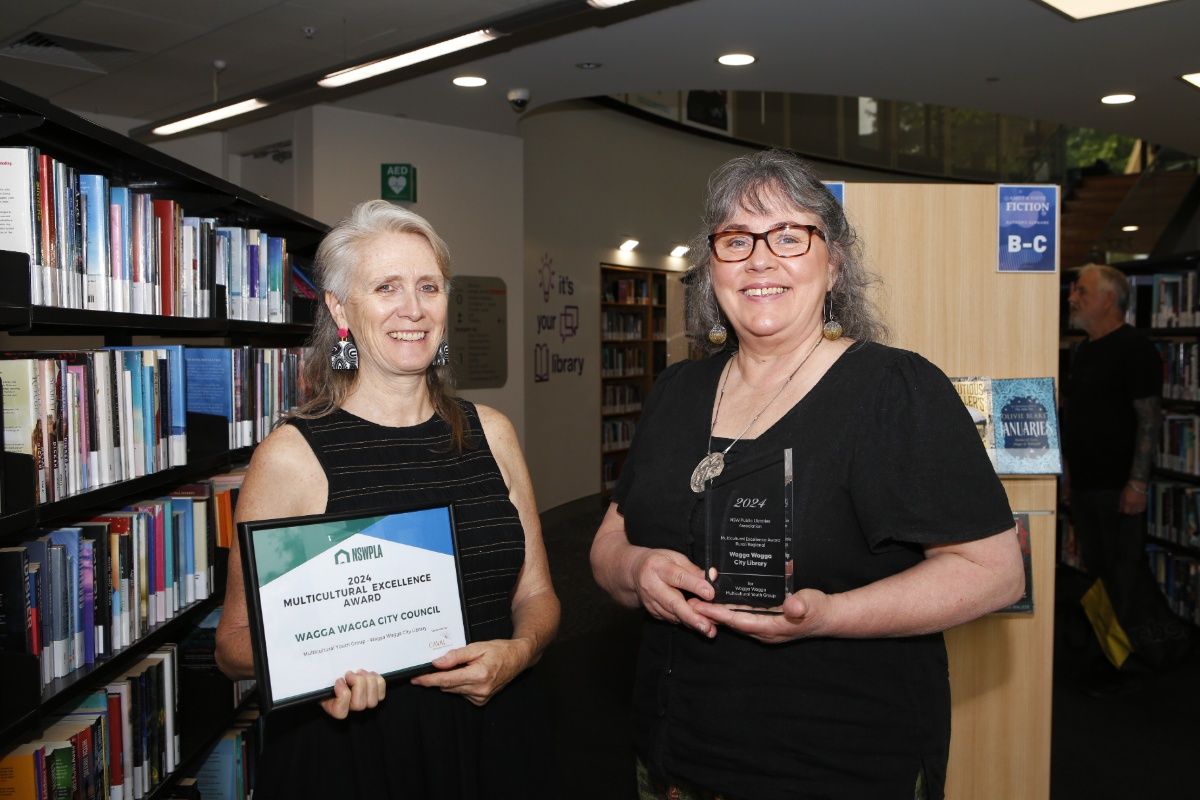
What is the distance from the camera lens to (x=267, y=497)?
5.41 feet

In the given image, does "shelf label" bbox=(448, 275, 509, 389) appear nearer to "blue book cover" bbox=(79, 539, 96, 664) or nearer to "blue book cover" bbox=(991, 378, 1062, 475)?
"blue book cover" bbox=(79, 539, 96, 664)

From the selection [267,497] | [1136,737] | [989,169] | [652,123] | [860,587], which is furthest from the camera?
[989,169]

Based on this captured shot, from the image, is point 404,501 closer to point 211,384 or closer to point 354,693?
point 354,693

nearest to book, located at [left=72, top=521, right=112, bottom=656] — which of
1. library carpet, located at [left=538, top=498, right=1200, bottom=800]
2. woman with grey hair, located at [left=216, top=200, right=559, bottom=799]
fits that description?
woman with grey hair, located at [left=216, top=200, right=559, bottom=799]

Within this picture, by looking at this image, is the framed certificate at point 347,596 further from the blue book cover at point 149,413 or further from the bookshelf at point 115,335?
the blue book cover at point 149,413

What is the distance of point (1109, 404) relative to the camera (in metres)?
4.82

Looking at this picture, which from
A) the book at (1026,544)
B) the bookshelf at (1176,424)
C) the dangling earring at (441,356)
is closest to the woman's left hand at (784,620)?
the dangling earring at (441,356)

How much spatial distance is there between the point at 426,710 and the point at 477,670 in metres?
0.17

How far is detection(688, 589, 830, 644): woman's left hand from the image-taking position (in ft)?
4.45

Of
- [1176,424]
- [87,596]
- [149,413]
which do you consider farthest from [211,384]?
[1176,424]

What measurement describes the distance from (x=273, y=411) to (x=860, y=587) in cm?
270

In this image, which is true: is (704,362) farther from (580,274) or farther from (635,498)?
(580,274)

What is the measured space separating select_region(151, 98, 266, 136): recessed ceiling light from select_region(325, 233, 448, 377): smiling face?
4.72 meters

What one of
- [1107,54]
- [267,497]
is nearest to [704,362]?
[267,497]
